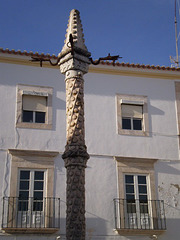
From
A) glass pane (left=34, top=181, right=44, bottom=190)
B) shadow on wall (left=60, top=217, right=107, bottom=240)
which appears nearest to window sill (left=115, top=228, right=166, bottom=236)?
shadow on wall (left=60, top=217, right=107, bottom=240)

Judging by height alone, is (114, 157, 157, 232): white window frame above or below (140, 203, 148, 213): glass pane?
above

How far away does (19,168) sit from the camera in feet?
37.3

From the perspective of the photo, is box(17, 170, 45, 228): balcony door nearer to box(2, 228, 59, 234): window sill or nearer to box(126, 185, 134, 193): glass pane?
box(2, 228, 59, 234): window sill

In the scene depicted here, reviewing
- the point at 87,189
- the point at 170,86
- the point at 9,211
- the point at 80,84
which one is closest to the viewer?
the point at 80,84

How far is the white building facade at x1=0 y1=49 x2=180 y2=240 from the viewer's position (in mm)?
11180

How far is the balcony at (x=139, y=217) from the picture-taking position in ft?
37.3

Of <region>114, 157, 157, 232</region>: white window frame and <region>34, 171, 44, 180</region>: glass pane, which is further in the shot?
<region>114, 157, 157, 232</region>: white window frame

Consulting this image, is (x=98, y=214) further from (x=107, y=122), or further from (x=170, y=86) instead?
(x=170, y=86)

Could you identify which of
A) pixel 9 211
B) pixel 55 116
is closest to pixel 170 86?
pixel 55 116

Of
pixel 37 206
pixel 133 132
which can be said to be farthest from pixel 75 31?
pixel 133 132

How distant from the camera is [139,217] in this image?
1160cm

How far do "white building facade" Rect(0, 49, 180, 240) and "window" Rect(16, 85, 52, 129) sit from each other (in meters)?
0.03

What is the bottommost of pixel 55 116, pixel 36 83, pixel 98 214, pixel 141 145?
pixel 98 214

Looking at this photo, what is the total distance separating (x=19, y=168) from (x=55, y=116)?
1.77 meters
